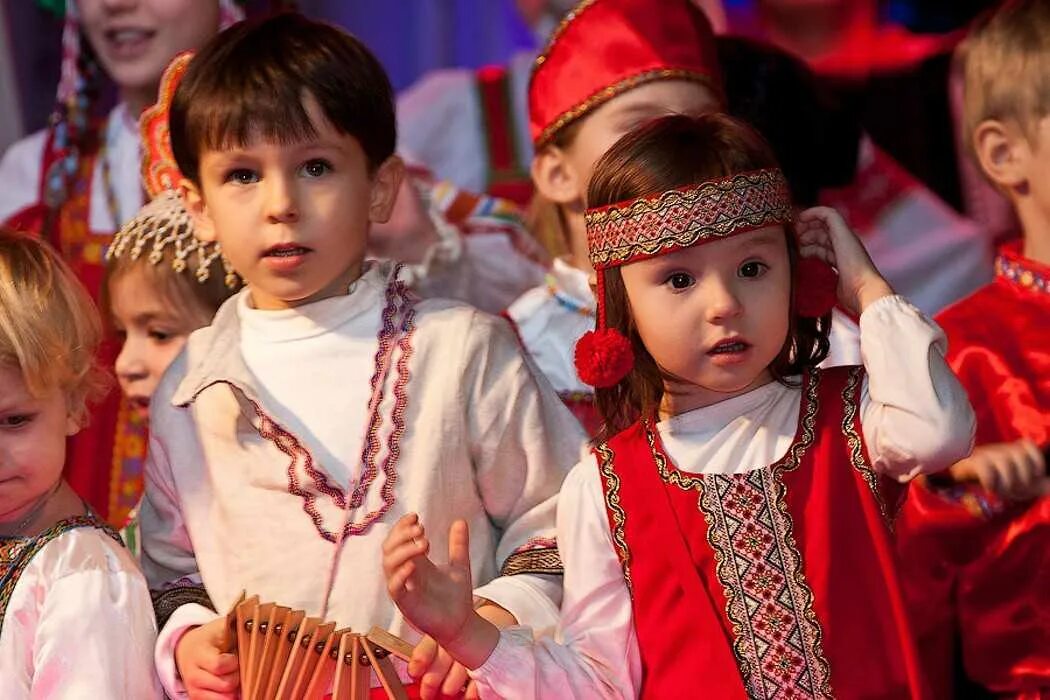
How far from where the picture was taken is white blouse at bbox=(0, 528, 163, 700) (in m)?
2.15

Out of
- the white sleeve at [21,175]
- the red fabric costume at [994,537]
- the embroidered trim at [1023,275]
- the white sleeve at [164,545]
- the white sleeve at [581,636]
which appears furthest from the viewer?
the white sleeve at [21,175]

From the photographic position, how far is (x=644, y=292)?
2.10m

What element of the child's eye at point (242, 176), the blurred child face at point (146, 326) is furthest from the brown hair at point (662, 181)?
the blurred child face at point (146, 326)

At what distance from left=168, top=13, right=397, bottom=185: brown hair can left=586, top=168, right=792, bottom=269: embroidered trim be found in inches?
16.3

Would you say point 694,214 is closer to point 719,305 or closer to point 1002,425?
point 719,305

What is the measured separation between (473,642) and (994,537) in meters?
0.88

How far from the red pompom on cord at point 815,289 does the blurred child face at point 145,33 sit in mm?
1503

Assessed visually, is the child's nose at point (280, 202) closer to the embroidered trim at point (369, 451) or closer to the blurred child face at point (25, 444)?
the embroidered trim at point (369, 451)

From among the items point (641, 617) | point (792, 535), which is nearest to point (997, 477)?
point (792, 535)

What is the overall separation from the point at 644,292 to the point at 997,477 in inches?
19.0

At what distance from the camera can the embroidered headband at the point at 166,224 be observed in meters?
2.72

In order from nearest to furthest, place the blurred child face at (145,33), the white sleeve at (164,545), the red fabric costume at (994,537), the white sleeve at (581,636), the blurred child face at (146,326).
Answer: the white sleeve at (581,636)
the white sleeve at (164,545)
the red fabric costume at (994,537)
the blurred child face at (146,326)
the blurred child face at (145,33)

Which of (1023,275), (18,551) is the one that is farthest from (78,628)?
(1023,275)

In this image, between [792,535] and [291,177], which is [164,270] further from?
[792,535]
